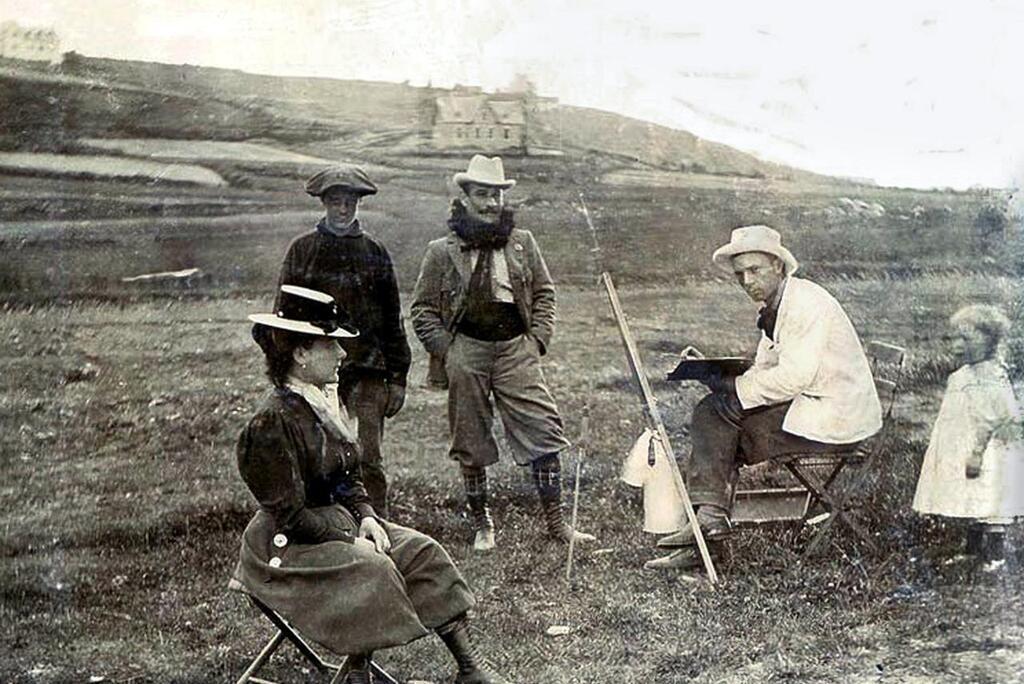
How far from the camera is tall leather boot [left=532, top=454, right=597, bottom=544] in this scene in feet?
20.0

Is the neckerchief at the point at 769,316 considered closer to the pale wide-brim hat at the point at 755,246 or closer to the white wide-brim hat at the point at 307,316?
the pale wide-brim hat at the point at 755,246

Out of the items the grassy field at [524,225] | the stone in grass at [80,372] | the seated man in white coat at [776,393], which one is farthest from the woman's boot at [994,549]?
the stone in grass at [80,372]

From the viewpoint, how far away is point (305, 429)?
18.3 ft

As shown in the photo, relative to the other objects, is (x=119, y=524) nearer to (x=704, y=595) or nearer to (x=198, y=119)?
(x=198, y=119)

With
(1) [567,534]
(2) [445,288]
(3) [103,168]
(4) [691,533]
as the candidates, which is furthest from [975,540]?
(3) [103,168]

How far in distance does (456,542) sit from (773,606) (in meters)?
1.49

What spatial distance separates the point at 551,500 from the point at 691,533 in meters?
0.66

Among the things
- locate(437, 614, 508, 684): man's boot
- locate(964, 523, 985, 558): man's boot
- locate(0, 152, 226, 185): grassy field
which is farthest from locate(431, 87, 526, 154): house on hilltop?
locate(964, 523, 985, 558): man's boot

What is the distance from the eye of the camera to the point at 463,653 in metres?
5.82

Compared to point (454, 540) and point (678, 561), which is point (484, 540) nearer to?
point (454, 540)

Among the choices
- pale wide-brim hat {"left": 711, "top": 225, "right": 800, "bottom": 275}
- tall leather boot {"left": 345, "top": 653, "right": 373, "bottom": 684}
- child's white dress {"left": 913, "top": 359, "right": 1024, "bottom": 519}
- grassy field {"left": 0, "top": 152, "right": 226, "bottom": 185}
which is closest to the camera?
tall leather boot {"left": 345, "top": 653, "right": 373, "bottom": 684}

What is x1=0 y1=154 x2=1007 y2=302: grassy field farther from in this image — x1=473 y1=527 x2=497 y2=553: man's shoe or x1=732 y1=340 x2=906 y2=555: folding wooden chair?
x1=473 y1=527 x2=497 y2=553: man's shoe

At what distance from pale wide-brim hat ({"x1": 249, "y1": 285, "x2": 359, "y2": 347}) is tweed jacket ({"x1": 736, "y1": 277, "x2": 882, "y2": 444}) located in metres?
1.88

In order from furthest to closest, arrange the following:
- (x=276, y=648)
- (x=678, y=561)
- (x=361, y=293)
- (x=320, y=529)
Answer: (x=678, y=561) → (x=361, y=293) → (x=276, y=648) → (x=320, y=529)
